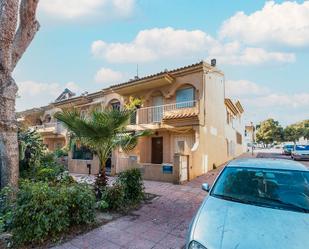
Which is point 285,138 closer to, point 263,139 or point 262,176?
point 263,139

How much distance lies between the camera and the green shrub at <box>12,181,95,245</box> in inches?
168

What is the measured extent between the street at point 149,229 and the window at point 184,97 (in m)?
7.58

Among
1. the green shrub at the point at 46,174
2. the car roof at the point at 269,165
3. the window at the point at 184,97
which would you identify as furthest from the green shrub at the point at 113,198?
the window at the point at 184,97

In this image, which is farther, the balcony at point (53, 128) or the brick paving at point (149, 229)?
the balcony at point (53, 128)

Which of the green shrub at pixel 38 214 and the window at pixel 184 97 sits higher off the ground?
the window at pixel 184 97

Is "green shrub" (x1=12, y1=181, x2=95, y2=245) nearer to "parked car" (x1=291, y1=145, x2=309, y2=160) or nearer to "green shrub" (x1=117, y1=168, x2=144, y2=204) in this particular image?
"green shrub" (x1=117, y1=168, x2=144, y2=204)

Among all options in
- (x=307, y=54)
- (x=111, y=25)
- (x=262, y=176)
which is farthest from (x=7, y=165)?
(x=307, y=54)

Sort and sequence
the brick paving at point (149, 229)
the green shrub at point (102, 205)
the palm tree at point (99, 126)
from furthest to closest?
the palm tree at point (99, 126) → the green shrub at point (102, 205) → the brick paving at point (149, 229)

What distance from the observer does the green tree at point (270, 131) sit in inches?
1852

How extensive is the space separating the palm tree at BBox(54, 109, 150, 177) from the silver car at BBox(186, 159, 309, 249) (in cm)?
353

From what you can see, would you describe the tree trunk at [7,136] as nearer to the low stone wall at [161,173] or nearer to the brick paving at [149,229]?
the brick paving at [149,229]

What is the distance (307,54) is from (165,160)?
10607 millimetres

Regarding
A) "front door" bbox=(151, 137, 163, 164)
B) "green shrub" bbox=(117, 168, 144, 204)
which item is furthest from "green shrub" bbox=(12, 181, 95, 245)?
"front door" bbox=(151, 137, 163, 164)

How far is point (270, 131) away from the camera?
46.9 meters
